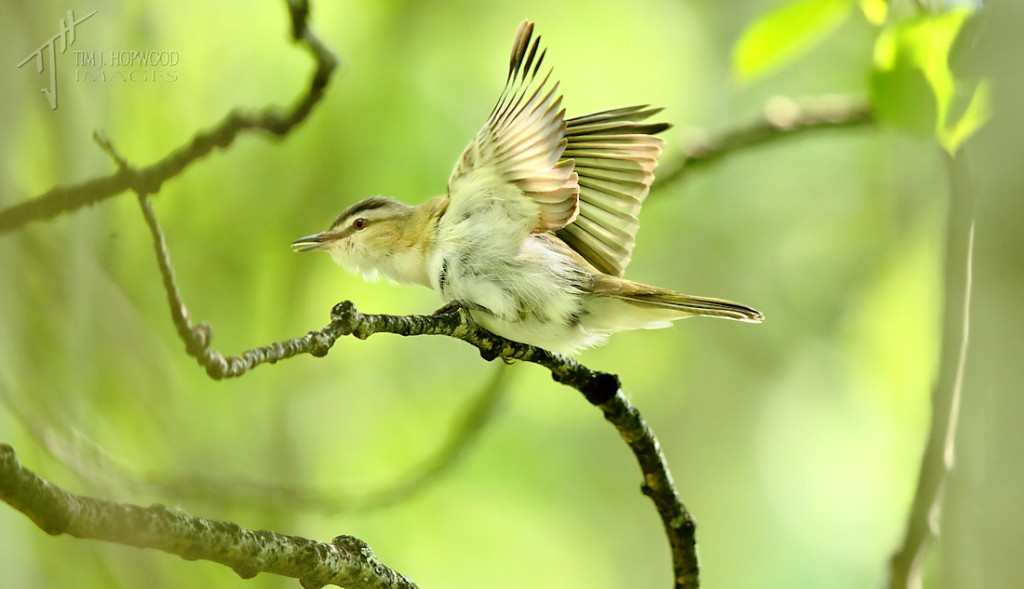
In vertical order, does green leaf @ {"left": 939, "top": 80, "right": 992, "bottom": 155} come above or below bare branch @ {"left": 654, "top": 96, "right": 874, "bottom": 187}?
below

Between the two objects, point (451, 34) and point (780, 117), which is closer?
point (780, 117)

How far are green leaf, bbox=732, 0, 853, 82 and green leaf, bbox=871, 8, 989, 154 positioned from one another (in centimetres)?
26

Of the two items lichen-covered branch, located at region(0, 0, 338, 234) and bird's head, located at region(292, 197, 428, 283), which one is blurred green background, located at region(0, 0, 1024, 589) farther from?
bird's head, located at region(292, 197, 428, 283)

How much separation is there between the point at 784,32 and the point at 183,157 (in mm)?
1896

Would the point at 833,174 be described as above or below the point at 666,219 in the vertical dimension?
above

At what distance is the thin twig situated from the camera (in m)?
2.13

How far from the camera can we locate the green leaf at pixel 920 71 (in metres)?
2.59

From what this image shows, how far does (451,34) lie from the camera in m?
8.21

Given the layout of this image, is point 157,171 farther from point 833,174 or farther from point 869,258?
point 833,174

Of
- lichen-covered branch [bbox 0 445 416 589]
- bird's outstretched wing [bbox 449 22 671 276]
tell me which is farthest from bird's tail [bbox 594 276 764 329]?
lichen-covered branch [bbox 0 445 416 589]

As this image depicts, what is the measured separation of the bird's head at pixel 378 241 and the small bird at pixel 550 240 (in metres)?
0.01

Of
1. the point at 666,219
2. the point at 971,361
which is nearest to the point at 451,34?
the point at 666,219

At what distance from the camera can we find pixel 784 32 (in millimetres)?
3043

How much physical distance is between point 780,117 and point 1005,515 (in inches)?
145
